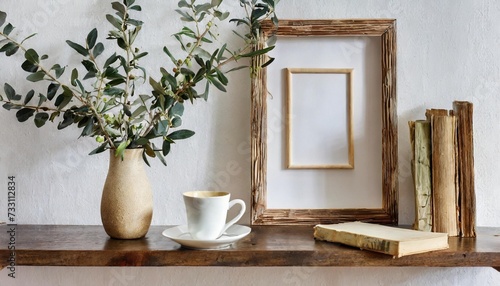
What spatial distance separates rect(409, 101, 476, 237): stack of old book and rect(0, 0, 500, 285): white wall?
98 mm

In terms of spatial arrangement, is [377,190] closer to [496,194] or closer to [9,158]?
[496,194]

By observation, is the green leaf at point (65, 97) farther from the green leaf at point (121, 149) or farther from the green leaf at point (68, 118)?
the green leaf at point (121, 149)

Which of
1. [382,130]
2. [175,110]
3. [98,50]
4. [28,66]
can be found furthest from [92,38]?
[382,130]

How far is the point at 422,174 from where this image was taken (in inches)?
34.6

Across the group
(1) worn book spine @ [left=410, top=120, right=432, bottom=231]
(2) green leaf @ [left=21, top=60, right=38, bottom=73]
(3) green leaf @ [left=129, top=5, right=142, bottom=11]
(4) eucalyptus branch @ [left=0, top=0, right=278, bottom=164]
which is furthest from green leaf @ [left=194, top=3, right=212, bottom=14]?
(1) worn book spine @ [left=410, top=120, right=432, bottom=231]

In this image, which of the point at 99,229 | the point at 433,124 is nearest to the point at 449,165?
the point at 433,124

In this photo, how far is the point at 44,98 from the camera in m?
0.92

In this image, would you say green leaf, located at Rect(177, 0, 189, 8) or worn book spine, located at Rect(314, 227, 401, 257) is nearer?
worn book spine, located at Rect(314, 227, 401, 257)

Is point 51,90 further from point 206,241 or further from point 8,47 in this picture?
point 206,241

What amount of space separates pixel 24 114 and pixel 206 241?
0.45 metres

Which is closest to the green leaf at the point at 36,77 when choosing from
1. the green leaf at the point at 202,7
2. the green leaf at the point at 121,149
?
the green leaf at the point at 121,149

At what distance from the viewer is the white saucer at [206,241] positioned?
2.51 ft

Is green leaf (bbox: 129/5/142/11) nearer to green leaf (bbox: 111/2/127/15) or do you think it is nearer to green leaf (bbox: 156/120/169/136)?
green leaf (bbox: 111/2/127/15)

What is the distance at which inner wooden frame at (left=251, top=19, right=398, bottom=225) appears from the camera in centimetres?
95
